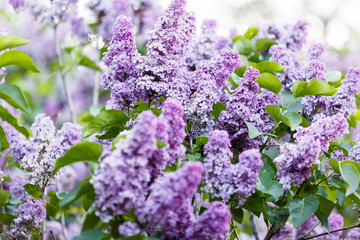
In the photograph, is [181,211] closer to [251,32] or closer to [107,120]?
[107,120]

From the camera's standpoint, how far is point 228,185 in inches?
47.4

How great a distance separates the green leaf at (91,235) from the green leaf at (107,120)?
1.36 ft

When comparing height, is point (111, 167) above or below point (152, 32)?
below

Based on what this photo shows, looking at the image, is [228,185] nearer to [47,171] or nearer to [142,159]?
[142,159]

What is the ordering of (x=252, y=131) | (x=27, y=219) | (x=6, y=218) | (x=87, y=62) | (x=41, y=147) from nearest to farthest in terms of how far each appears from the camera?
1. (x=252, y=131)
2. (x=27, y=219)
3. (x=41, y=147)
4. (x=6, y=218)
5. (x=87, y=62)

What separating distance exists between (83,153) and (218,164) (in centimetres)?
38

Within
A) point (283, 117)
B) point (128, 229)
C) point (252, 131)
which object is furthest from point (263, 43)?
point (128, 229)

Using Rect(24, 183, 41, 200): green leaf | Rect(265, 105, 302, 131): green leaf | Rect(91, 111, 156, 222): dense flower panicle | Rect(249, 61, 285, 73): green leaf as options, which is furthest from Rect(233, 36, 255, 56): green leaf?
Rect(91, 111, 156, 222): dense flower panicle

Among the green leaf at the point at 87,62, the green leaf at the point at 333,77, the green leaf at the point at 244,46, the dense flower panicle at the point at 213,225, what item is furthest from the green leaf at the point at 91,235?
the green leaf at the point at 87,62

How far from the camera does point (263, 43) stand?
7.18 feet

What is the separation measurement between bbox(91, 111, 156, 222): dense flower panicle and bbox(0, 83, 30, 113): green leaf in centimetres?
46

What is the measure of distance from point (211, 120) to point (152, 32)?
36cm

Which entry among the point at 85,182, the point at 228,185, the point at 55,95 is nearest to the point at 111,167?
the point at 85,182

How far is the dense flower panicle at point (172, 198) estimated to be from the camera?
99 centimetres
